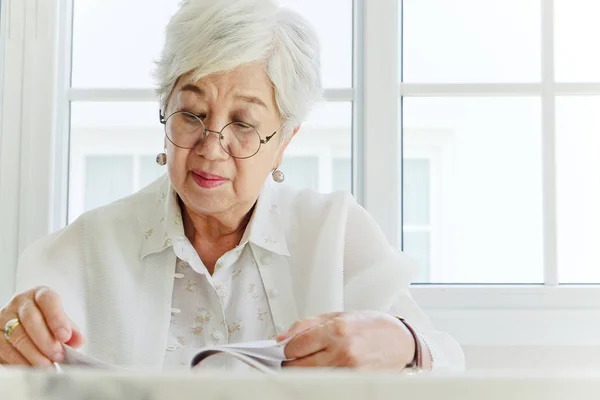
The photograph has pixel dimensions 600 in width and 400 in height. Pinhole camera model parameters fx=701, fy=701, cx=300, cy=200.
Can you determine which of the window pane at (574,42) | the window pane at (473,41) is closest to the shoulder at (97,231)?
the window pane at (473,41)

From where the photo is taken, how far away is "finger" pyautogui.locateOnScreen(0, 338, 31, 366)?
0.99m

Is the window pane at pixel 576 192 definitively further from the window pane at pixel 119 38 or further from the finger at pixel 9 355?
the finger at pixel 9 355

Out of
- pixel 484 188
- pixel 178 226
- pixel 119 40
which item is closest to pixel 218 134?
pixel 178 226

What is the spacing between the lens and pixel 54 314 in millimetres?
956

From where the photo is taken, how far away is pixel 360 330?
1.05 m

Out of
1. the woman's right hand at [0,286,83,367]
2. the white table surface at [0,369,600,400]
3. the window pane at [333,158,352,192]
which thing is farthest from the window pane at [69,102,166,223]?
the white table surface at [0,369,600,400]

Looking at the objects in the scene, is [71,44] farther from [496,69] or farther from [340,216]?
[496,69]

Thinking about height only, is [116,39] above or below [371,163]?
above

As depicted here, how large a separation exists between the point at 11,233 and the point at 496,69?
144 centimetres

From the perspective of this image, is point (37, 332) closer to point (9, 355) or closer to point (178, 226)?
point (9, 355)

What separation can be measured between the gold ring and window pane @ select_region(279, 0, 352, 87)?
4.01 ft

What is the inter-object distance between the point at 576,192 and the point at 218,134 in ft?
3.85

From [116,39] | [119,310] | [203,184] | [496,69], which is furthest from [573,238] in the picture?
[116,39]

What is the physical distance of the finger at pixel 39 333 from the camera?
0.92 m
